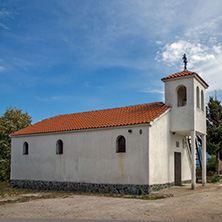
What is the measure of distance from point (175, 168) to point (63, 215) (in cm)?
1103

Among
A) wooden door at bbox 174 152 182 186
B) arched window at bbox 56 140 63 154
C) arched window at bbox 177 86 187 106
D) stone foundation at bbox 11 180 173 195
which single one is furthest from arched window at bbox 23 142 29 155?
arched window at bbox 177 86 187 106

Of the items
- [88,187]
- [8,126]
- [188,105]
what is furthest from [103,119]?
[8,126]

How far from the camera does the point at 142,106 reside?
20609mm

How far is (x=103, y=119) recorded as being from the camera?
1991cm

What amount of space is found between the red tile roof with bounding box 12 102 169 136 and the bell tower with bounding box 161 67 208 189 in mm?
794

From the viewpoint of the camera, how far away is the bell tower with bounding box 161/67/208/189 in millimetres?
17922

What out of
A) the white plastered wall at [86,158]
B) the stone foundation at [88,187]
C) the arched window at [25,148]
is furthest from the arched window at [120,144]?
the arched window at [25,148]

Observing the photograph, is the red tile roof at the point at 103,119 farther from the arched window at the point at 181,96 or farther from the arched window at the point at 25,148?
the arched window at the point at 181,96

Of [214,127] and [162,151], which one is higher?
[214,127]

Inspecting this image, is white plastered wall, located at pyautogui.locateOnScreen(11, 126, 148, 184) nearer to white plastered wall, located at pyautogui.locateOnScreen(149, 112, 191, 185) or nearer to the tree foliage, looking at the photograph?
white plastered wall, located at pyautogui.locateOnScreen(149, 112, 191, 185)

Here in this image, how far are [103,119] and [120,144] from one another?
282 centimetres

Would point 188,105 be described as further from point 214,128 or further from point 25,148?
point 25,148

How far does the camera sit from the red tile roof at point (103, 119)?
17.8 metres

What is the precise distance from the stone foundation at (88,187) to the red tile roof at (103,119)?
3527mm
